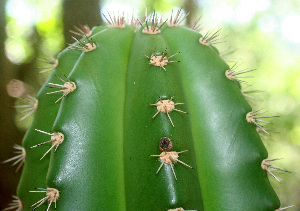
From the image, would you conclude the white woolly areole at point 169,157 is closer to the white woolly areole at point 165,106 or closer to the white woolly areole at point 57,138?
→ the white woolly areole at point 165,106

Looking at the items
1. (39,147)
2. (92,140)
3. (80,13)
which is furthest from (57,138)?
(80,13)

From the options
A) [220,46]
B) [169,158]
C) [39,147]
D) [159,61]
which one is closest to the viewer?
[169,158]

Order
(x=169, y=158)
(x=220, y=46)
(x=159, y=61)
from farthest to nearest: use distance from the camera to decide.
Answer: (x=220, y=46)
(x=159, y=61)
(x=169, y=158)

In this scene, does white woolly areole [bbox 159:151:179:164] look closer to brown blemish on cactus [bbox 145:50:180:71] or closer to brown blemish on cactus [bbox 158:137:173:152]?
brown blemish on cactus [bbox 158:137:173:152]

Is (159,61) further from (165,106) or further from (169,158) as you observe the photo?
(169,158)

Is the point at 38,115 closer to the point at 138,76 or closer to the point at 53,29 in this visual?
the point at 138,76

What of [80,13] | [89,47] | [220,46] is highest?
[220,46]

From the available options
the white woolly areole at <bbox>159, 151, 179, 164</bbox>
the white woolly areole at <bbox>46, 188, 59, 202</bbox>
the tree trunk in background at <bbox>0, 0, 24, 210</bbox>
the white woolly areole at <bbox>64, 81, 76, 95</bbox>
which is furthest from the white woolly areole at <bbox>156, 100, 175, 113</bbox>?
the tree trunk in background at <bbox>0, 0, 24, 210</bbox>

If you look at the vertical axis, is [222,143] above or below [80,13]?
below
